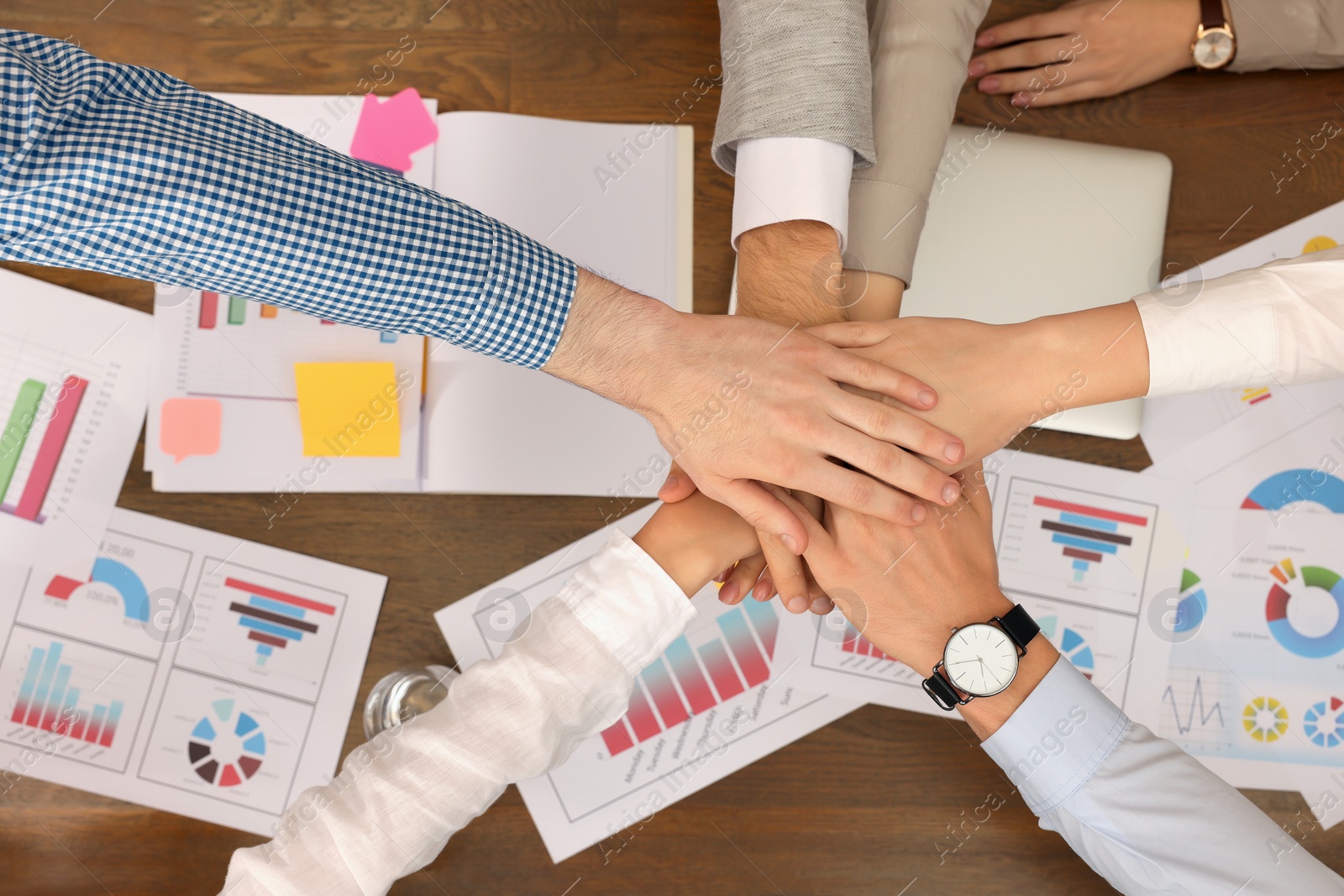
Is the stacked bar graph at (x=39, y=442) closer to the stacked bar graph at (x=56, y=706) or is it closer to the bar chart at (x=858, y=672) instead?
the stacked bar graph at (x=56, y=706)

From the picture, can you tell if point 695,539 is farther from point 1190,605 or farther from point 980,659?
point 1190,605

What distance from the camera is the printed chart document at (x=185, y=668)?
3.40ft

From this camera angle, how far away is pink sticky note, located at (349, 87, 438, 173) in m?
1.10

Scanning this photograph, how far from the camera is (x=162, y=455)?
3.49 feet

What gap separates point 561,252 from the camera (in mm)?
1108

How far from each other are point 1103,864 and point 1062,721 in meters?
0.16

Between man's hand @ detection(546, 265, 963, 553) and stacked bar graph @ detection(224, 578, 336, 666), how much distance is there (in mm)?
471

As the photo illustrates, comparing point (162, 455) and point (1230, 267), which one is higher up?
point (1230, 267)

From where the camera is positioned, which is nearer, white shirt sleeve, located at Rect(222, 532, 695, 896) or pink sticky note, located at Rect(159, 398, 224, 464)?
white shirt sleeve, located at Rect(222, 532, 695, 896)

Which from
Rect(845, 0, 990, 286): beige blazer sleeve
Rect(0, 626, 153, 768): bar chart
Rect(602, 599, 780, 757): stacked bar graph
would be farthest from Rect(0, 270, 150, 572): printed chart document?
Rect(845, 0, 990, 286): beige blazer sleeve

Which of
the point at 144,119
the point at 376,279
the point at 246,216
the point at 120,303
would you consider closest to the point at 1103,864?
the point at 376,279

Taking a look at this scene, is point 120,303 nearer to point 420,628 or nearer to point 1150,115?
point 420,628

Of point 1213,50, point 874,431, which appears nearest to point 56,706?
point 874,431

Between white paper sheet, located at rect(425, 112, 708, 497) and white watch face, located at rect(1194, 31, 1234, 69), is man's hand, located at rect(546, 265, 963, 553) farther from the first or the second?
white watch face, located at rect(1194, 31, 1234, 69)
